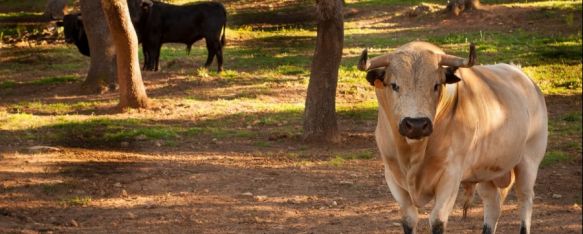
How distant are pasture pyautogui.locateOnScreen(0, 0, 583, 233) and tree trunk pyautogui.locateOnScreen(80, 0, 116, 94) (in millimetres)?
335

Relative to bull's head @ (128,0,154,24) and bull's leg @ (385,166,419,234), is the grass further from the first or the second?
bull's leg @ (385,166,419,234)

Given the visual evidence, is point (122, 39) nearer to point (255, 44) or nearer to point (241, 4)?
point (255, 44)

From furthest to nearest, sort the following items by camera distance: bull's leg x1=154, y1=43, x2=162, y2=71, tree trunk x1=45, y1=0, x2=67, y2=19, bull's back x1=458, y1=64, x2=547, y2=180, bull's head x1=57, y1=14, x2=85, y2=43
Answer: tree trunk x1=45, y1=0, x2=67, y2=19 → bull's head x1=57, y1=14, x2=85, y2=43 → bull's leg x1=154, y1=43, x2=162, y2=71 → bull's back x1=458, y1=64, x2=547, y2=180

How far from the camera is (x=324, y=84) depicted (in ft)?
40.0

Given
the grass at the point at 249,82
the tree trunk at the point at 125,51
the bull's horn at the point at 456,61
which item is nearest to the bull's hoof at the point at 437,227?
the bull's horn at the point at 456,61

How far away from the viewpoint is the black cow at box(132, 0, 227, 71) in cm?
2030

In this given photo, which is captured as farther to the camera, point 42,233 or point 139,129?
point 139,129

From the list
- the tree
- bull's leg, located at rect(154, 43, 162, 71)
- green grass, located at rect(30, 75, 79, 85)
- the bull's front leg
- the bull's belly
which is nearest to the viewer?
the bull's front leg

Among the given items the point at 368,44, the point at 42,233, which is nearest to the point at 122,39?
the point at 42,233

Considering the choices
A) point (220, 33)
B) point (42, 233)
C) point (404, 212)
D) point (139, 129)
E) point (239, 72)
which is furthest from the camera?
point (220, 33)

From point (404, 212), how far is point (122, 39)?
7.87 meters

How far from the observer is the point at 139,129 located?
12805 mm

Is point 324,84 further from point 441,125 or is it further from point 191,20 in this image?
point 191,20

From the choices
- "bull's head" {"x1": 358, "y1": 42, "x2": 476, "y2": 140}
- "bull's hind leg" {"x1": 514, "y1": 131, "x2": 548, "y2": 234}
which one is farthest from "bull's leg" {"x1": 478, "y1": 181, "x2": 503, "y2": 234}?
"bull's head" {"x1": 358, "y1": 42, "x2": 476, "y2": 140}
